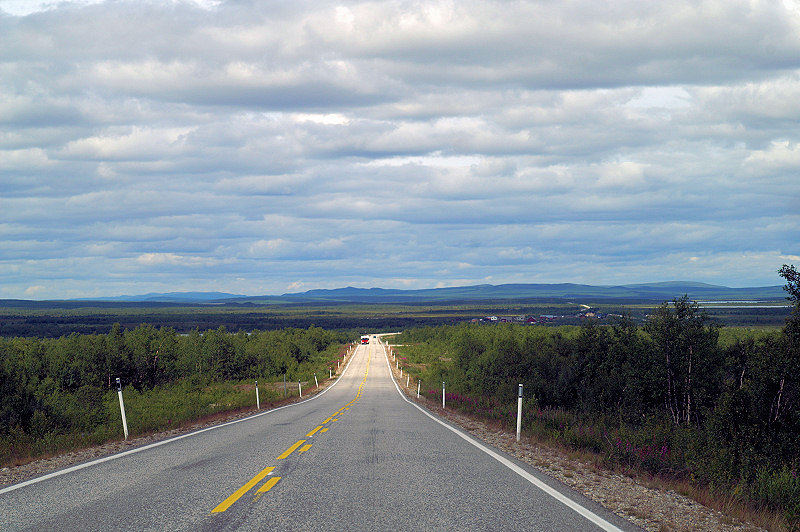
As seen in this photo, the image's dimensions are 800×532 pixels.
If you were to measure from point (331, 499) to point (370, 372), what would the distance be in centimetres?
6365

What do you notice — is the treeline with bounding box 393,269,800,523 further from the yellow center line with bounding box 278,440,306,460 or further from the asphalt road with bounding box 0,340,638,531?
the yellow center line with bounding box 278,440,306,460

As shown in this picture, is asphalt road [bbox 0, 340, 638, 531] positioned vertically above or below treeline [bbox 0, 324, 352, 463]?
above

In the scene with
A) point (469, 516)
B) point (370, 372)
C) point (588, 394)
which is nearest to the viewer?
point (469, 516)

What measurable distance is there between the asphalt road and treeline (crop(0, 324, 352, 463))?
3.85 metres

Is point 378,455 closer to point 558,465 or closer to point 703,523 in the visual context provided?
point 558,465

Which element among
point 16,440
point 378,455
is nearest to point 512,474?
point 378,455

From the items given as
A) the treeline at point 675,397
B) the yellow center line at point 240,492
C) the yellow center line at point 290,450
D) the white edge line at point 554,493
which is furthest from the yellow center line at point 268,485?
the treeline at point 675,397

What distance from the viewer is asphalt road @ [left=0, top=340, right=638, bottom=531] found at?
5.93 metres

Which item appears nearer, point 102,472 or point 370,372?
point 102,472

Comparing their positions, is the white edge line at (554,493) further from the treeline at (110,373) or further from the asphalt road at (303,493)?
the treeline at (110,373)

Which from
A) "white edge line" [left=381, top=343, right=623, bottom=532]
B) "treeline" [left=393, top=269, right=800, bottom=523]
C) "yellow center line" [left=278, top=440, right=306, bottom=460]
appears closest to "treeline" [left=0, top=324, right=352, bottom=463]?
"yellow center line" [left=278, top=440, right=306, bottom=460]

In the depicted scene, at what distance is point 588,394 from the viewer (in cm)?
2689

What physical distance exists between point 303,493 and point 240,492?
0.80 m

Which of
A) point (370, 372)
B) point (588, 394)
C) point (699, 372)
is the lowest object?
point (370, 372)
